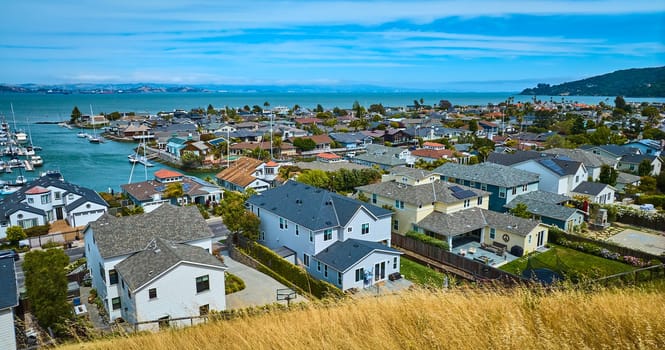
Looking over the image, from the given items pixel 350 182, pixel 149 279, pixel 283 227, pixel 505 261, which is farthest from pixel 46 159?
pixel 505 261

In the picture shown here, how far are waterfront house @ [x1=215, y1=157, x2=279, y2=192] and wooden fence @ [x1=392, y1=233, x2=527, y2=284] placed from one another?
17782 mm

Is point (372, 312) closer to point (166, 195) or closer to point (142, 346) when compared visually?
point (142, 346)

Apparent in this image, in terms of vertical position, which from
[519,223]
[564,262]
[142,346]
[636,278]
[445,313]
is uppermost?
[445,313]

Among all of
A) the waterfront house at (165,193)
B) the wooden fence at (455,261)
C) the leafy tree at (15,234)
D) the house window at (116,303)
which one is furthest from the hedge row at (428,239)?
the leafy tree at (15,234)

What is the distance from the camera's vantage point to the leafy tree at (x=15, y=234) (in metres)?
26.2

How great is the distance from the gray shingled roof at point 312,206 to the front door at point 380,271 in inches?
120

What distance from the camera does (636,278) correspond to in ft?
34.3

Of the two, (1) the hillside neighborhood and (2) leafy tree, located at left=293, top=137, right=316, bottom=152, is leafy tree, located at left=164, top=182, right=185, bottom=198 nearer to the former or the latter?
(1) the hillside neighborhood

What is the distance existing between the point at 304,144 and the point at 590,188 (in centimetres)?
4334

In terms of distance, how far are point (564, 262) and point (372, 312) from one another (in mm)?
20143

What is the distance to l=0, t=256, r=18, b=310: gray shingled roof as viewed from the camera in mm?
13227

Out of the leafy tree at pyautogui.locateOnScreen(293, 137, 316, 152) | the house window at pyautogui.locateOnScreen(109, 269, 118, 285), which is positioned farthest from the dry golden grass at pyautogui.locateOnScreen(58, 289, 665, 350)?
the leafy tree at pyautogui.locateOnScreen(293, 137, 316, 152)

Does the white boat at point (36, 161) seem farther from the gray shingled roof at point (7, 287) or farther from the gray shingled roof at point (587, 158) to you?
the gray shingled roof at point (587, 158)

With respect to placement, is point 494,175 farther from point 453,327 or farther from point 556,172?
point 453,327
